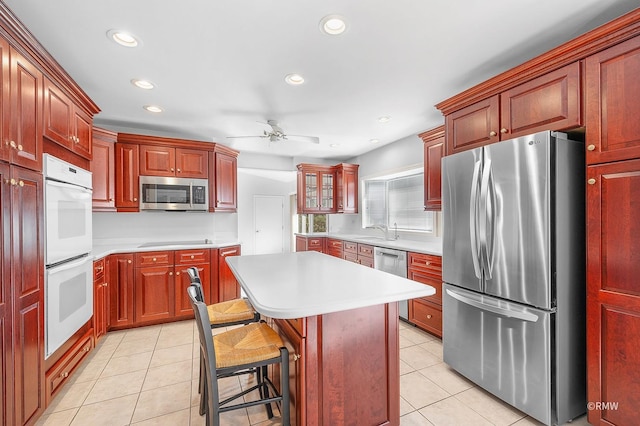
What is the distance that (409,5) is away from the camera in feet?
5.34

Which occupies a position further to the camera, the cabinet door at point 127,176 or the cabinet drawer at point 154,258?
the cabinet door at point 127,176

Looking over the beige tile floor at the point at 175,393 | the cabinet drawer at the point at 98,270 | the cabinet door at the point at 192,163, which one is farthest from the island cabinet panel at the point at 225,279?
the cabinet drawer at the point at 98,270

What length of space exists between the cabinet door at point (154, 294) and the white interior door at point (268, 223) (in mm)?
3681

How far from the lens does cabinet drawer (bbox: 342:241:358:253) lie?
4438 millimetres

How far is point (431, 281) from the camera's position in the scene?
3031 mm

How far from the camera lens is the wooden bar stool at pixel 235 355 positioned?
4.41 feet

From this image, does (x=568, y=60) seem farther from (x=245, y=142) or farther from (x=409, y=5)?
(x=245, y=142)

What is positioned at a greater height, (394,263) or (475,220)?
(475,220)

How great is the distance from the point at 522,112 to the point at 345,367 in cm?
203

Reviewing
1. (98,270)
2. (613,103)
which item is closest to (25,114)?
(98,270)

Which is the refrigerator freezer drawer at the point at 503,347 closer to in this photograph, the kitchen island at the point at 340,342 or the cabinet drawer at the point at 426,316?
the cabinet drawer at the point at 426,316

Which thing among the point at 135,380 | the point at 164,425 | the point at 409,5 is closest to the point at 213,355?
the point at 164,425

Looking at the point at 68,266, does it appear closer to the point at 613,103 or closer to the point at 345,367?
the point at 345,367

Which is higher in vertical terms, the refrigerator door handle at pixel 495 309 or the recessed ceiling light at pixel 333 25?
the recessed ceiling light at pixel 333 25
